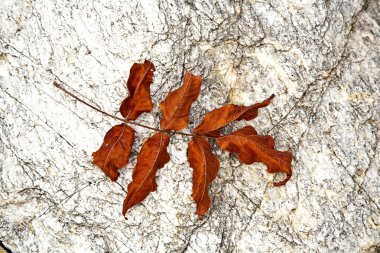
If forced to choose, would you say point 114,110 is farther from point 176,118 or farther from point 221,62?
point 221,62

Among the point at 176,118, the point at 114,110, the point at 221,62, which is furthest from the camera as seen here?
the point at 221,62

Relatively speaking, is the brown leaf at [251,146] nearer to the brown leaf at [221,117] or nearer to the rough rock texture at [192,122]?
the brown leaf at [221,117]

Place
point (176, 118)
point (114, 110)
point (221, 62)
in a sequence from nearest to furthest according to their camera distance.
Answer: point (176, 118)
point (114, 110)
point (221, 62)

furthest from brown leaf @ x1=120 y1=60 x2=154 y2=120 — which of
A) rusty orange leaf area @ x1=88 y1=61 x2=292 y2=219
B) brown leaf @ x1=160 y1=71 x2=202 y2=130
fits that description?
brown leaf @ x1=160 y1=71 x2=202 y2=130

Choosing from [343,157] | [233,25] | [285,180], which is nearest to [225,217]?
[285,180]

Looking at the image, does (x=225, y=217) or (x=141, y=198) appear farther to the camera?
(x=225, y=217)

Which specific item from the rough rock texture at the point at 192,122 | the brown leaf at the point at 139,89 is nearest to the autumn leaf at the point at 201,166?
the rough rock texture at the point at 192,122

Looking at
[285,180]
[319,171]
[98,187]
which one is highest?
[319,171]

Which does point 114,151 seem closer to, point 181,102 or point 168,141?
point 168,141
